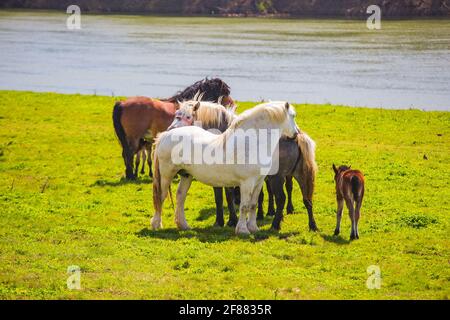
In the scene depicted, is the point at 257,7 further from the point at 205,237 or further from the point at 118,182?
the point at 205,237

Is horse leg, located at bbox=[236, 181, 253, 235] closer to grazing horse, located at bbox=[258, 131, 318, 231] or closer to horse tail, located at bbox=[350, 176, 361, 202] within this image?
grazing horse, located at bbox=[258, 131, 318, 231]

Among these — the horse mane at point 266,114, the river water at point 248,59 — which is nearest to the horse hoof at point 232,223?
the horse mane at point 266,114

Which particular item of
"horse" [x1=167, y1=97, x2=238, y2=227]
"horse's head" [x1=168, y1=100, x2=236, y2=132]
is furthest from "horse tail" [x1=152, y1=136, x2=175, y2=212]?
"horse's head" [x1=168, y1=100, x2=236, y2=132]

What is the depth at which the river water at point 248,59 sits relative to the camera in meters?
33.0

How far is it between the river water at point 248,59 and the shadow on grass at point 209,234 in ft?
57.8

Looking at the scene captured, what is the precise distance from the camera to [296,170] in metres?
11.6

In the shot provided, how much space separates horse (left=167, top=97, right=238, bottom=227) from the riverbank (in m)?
54.5

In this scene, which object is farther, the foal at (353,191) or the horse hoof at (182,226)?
the horse hoof at (182,226)

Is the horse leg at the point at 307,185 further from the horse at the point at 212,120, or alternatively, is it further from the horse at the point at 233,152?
the horse at the point at 212,120

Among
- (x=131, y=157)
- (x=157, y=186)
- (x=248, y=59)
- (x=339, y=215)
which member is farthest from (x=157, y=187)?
(x=248, y=59)

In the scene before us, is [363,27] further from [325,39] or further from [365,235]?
[365,235]

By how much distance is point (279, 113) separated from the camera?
35.4 ft

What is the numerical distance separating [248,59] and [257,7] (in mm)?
32631
